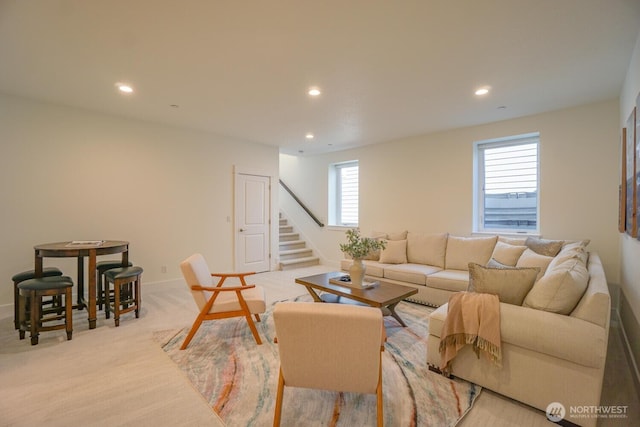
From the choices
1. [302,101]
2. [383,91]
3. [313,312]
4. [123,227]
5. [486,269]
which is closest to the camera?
[313,312]

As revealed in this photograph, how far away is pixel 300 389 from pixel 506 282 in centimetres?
172

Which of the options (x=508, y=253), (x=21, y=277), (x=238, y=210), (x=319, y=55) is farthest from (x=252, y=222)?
(x=508, y=253)

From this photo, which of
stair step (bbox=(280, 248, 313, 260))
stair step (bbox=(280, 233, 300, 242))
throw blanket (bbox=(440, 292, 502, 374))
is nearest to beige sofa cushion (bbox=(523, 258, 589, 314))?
throw blanket (bbox=(440, 292, 502, 374))

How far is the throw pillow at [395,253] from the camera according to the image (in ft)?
15.6

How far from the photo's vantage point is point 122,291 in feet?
12.3

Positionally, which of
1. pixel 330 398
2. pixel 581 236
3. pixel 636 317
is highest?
pixel 581 236

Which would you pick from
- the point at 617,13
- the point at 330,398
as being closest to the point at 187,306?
the point at 330,398

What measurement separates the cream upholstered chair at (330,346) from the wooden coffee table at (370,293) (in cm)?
120

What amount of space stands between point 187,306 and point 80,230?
1.87 m

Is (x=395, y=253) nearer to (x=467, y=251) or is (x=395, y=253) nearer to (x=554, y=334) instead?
(x=467, y=251)

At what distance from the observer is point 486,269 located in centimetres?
234

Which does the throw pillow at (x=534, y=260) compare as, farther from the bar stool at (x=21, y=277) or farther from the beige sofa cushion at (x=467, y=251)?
the bar stool at (x=21, y=277)

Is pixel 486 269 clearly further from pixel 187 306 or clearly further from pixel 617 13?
pixel 187 306

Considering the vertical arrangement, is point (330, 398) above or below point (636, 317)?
below
